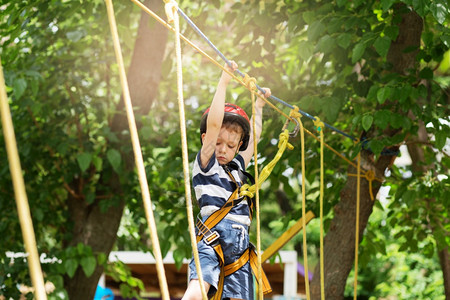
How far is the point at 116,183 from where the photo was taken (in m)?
4.25

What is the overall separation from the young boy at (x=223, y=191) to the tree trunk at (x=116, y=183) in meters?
2.16

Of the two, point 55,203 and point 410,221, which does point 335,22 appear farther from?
point 55,203

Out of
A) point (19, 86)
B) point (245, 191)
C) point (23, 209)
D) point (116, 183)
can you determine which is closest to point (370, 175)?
point (245, 191)

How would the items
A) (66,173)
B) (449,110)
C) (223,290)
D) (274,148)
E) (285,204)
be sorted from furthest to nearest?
(285,204) → (66,173) → (274,148) → (449,110) → (223,290)

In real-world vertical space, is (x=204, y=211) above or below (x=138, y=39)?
below

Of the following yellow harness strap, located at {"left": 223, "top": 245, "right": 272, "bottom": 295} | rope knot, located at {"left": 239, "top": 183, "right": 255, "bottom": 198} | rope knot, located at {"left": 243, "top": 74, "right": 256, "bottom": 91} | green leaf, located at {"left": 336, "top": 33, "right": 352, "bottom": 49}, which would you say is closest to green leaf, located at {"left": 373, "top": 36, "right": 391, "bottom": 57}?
green leaf, located at {"left": 336, "top": 33, "right": 352, "bottom": 49}

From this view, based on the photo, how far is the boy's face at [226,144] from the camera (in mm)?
2082

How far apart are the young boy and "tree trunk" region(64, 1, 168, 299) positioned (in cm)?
216

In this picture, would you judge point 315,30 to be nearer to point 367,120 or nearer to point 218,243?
point 367,120

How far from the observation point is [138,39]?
429cm

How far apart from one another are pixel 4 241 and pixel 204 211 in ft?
8.66

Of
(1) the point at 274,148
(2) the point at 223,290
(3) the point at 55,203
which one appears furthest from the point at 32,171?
(2) the point at 223,290

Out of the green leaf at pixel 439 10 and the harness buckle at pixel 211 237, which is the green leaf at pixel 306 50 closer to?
the green leaf at pixel 439 10

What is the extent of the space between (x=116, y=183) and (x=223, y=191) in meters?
2.34
